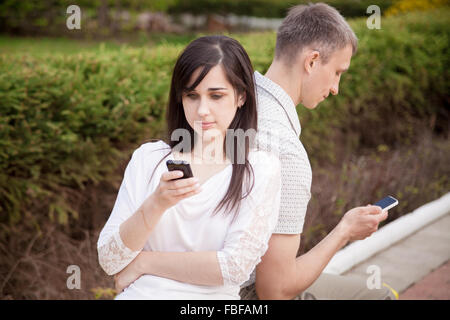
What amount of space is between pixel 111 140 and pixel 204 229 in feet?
9.24

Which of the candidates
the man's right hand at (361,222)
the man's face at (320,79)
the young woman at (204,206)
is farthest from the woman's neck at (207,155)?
the man's face at (320,79)

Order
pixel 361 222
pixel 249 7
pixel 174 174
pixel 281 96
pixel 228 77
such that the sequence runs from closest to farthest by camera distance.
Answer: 1. pixel 174 174
2. pixel 228 77
3. pixel 361 222
4. pixel 281 96
5. pixel 249 7

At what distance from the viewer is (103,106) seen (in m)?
4.43

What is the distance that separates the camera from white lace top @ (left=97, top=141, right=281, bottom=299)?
1932mm

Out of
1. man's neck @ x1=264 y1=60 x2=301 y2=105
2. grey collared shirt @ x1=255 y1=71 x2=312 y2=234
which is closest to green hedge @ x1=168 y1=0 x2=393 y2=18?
man's neck @ x1=264 y1=60 x2=301 y2=105

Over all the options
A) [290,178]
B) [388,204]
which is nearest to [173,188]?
[290,178]

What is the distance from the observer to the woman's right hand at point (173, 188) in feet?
5.48

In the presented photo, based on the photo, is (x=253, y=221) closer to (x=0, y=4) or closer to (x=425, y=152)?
(x=425, y=152)

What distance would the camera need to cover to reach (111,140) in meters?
4.63

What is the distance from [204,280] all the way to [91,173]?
263cm

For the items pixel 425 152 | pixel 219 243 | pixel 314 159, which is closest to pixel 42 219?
pixel 219 243

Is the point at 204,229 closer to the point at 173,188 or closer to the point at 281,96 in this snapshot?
the point at 173,188

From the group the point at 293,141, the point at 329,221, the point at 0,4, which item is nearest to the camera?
the point at 293,141

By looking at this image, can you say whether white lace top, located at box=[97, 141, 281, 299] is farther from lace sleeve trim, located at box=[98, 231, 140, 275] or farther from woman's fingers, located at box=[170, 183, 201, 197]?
woman's fingers, located at box=[170, 183, 201, 197]
